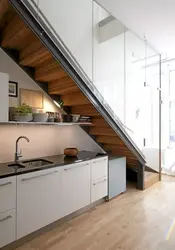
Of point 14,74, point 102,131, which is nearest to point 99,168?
point 102,131

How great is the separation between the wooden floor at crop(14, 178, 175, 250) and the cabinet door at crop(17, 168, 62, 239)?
0.65ft

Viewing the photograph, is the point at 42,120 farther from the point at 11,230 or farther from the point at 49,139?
the point at 11,230

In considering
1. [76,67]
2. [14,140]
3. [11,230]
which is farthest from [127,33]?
[11,230]

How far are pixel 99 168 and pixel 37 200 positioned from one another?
1126 millimetres

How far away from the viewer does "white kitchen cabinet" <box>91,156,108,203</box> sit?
284cm

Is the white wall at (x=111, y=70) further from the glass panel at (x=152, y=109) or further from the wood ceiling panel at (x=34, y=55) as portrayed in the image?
the wood ceiling panel at (x=34, y=55)

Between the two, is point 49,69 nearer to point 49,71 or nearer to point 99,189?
point 49,71

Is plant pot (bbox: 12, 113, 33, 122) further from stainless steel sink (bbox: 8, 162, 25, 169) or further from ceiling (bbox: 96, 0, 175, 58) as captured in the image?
ceiling (bbox: 96, 0, 175, 58)

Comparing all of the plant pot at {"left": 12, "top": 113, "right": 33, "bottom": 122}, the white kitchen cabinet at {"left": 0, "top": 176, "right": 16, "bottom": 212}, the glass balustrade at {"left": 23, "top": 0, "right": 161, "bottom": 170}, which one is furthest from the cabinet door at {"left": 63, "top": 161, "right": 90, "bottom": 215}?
the glass balustrade at {"left": 23, "top": 0, "right": 161, "bottom": 170}

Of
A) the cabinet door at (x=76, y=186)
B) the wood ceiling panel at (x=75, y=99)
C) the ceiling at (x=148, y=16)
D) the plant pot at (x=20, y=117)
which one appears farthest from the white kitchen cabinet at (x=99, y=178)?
the ceiling at (x=148, y=16)

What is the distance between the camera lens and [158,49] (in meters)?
3.92

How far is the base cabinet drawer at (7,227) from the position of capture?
183 cm

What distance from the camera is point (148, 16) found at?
2.75m

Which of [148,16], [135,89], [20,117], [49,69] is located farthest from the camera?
[135,89]
